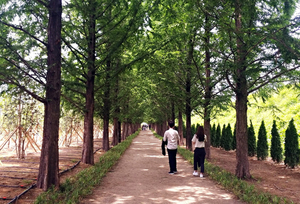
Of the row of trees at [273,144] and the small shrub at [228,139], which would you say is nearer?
the row of trees at [273,144]

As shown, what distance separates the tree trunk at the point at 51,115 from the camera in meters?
5.54

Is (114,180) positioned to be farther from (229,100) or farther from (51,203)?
(229,100)

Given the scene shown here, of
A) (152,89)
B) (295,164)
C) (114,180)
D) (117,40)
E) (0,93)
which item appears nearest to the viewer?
(0,93)

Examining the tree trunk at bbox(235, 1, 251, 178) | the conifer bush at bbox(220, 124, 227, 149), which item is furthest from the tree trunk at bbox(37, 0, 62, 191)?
the conifer bush at bbox(220, 124, 227, 149)

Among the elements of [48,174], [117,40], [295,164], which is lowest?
[295,164]

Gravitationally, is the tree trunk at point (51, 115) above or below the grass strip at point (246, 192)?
above

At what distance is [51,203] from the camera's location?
4406mm

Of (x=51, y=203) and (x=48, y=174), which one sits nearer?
(x=51, y=203)

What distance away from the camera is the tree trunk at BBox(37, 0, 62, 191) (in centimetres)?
554

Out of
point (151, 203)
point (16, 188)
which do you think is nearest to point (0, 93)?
point (16, 188)

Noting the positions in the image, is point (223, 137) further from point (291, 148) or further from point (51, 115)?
point (51, 115)

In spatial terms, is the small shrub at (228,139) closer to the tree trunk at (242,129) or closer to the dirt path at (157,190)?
the dirt path at (157,190)

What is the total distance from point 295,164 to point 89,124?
29.8 feet

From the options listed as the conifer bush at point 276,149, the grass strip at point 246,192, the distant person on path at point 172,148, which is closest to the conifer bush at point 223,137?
the conifer bush at point 276,149
